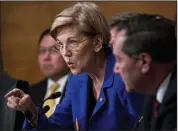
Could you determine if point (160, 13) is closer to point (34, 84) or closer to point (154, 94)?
point (154, 94)

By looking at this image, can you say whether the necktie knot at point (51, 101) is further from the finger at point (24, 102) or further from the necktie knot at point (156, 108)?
the necktie knot at point (156, 108)

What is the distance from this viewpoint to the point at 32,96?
104 inches

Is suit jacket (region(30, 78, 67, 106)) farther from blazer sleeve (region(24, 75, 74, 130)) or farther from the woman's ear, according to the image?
the woman's ear

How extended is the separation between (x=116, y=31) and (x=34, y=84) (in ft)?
1.60

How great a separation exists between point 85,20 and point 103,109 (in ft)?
1.41

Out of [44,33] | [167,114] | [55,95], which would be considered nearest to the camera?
[167,114]

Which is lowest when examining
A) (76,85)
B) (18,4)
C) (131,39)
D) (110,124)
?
(110,124)

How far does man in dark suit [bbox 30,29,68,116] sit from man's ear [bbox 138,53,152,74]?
0.38 m

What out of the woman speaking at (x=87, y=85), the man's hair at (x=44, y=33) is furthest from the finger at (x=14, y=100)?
the man's hair at (x=44, y=33)

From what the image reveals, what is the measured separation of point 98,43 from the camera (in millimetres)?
2605

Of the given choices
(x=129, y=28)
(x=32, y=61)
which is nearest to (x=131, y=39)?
(x=129, y=28)

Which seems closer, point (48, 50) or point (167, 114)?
point (167, 114)

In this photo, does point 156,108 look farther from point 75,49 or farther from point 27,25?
point 27,25

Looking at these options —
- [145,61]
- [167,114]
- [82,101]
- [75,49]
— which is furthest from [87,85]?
[167,114]
